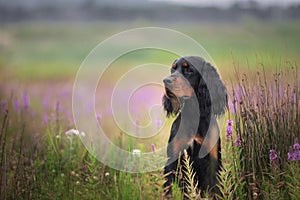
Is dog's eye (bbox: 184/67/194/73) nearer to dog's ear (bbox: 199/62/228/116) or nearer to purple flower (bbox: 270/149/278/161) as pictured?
dog's ear (bbox: 199/62/228/116)

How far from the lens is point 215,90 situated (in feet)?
14.1

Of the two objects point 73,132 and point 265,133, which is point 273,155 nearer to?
point 265,133

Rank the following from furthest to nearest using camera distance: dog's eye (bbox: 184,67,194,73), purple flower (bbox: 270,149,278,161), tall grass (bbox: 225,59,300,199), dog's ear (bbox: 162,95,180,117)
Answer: dog's ear (bbox: 162,95,180,117), dog's eye (bbox: 184,67,194,73), tall grass (bbox: 225,59,300,199), purple flower (bbox: 270,149,278,161)

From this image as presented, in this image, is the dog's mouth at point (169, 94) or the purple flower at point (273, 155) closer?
the purple flower at point (273, 155)

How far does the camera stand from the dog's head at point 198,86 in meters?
4.09

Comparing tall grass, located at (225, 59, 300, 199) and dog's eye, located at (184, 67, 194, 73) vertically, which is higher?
dog's eye, located at (184, 67, 194, 73)

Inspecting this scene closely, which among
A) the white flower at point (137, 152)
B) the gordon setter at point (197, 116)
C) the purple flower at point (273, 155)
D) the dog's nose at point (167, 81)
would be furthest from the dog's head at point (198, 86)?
the purple flower at point (273, 155)

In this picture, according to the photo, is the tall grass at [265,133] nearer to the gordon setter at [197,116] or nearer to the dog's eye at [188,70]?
the gordon setter at [197,116]

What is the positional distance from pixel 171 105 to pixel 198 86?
13.9 inches

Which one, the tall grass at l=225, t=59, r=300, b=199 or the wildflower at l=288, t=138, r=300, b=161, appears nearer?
the wildflower at l=288, t=138, r=300, b=161

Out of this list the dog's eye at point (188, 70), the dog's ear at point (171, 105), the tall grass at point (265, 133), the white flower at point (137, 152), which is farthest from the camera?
the dog's ear at point (171, 105)

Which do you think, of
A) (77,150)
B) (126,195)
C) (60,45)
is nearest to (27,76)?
(60,45)

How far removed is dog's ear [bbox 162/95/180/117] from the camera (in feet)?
14.0

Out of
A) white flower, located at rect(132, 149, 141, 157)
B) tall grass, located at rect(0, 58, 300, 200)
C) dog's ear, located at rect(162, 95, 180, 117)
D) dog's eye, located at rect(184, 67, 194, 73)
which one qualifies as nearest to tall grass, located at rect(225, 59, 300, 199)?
tall grass, located at rect(0, 58, 300, 200)
